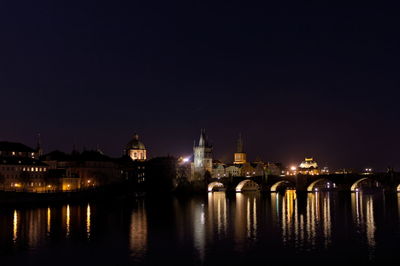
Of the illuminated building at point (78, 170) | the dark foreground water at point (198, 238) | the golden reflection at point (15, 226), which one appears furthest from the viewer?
the illuminated building at point (78, 170)

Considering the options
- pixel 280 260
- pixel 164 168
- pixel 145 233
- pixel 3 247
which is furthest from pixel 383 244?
pixel 164 168

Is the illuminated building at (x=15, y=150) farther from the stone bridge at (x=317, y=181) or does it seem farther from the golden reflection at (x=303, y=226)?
the golden reflection at (x=303, y=226)

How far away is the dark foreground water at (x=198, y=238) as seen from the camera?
41.1 m

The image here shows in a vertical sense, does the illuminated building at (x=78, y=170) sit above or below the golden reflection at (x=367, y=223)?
above

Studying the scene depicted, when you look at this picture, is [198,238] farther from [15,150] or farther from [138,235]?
[15,150]

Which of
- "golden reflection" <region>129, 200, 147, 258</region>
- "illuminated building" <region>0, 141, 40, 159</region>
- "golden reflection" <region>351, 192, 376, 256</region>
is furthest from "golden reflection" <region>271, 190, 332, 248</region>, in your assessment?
"illuminated building" <region>0, 141, 40, 159</region>

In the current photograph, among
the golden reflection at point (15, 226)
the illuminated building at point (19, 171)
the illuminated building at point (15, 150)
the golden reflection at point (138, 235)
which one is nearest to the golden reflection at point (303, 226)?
the golden reflection at point (138, 235)

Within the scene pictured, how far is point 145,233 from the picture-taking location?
55.2 metres

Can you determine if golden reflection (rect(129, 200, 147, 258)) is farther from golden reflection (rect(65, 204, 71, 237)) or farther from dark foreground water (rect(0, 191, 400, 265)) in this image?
golden reflection (rect(65, 204, 71, 237))

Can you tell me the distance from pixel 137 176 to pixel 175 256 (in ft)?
430

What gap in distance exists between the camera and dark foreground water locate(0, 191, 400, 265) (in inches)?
1617

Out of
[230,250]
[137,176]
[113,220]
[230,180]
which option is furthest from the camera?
[137,176]

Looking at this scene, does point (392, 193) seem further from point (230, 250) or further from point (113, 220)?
point (230, 250)

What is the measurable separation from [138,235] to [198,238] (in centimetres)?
624
